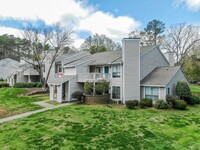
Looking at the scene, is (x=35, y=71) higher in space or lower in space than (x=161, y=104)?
higher

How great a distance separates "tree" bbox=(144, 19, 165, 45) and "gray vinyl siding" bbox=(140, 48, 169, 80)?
24.9 metres

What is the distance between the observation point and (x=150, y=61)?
75.7ft

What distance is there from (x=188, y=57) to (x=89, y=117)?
28.5 meters

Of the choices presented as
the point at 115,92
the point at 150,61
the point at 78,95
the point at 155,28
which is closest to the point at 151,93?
the point at 115,92

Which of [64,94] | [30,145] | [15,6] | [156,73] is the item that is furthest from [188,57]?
[30,145]

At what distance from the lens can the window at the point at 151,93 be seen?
19844mm

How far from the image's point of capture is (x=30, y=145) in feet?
30.8

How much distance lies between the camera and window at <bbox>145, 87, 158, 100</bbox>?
65.1ft

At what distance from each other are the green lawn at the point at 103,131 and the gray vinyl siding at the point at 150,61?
7.68 metres

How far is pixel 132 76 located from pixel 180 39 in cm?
2743

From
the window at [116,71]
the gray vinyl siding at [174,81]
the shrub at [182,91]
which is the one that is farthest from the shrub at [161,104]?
the window at [116,71]

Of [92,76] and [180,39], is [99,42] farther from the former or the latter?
[92,76]

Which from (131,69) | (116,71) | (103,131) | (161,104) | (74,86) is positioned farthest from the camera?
(74,86)

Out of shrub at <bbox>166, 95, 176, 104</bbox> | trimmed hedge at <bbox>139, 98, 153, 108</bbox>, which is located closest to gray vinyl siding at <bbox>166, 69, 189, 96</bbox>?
shrub at <bbox>166, 95, 176, 104</bbox>
